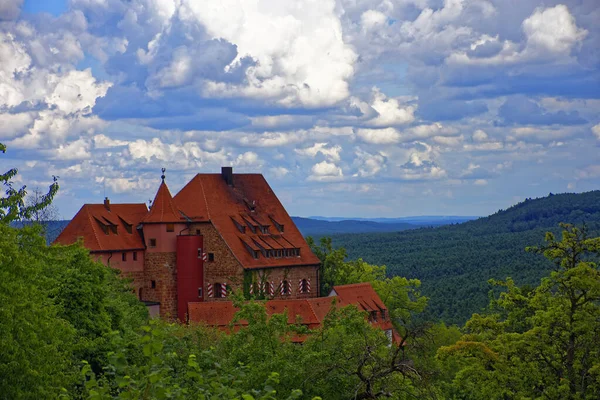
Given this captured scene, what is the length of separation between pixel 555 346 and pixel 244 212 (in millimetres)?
40409

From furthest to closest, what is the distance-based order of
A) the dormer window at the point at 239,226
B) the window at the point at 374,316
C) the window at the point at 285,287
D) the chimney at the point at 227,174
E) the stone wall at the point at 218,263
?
the chimney at the point at 227,174 → the dormer window at the point at 239,226 → the window at the point at 285,287 → the window at the point at 374,316 → the stone wall at the point at 218,263

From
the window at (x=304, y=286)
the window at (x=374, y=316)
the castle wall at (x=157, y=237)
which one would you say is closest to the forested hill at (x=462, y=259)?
the window at (x=374, y=316)

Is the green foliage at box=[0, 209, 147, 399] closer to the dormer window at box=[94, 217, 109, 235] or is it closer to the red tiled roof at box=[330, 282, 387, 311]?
the dormer window at box=[94, 217, 109, 235]

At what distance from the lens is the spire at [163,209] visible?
70.9 metres

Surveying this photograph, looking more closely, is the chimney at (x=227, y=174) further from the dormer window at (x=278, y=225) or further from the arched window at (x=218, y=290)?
the arched window at (x=218, y=290)

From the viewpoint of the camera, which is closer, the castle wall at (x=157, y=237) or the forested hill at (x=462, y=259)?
the castle wall at (x=157, y=237)

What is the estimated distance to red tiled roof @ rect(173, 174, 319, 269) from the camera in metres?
71.8

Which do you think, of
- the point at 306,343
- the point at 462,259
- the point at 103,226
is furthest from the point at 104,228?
the point at 462,259

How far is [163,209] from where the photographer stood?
7131 centimetres

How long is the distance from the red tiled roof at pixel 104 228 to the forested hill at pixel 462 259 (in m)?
30.7

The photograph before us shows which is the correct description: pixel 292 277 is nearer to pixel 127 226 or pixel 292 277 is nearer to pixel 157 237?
pixel 157 237

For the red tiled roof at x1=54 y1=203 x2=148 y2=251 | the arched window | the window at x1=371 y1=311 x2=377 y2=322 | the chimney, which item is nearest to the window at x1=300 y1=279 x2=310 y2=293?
the window at x1=371 y1=311 x2=377 y2=322

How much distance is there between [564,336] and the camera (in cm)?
3612

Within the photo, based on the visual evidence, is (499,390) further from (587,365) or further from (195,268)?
(195,268)
